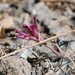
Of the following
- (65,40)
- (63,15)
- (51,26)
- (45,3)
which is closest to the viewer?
(65,40)

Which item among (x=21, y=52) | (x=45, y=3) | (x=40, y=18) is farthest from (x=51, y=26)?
(x=45, y=3)

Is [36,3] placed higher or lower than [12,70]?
higher

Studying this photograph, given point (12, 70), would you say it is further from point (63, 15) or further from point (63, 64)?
point (63, 15)

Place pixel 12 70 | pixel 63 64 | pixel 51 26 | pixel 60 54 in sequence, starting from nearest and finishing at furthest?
pixel 12 70
pixel 63 64
pixel 60 54
pixel 51 26

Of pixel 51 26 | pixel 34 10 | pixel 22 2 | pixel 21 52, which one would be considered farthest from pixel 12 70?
pixel 22 2

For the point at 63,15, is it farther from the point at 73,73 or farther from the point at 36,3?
the point at 73,73

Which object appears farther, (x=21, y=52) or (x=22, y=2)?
(x=22, y=2)
